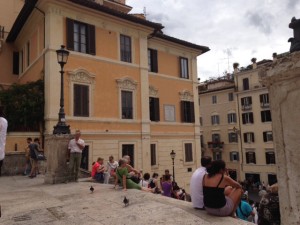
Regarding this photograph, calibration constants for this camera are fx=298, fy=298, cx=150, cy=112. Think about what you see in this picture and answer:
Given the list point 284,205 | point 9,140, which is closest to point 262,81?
point 284,205

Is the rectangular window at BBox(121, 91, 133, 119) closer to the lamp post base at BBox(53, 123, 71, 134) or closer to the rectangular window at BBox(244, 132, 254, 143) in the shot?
the lamp post base at BBox(53, 123, 71, 134)

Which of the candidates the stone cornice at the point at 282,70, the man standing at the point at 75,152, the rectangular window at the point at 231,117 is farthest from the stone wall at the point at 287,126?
the rectangular window at the point at 231,117

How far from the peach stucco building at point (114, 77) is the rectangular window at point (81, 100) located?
60 mm

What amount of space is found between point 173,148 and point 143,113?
4.27 meters

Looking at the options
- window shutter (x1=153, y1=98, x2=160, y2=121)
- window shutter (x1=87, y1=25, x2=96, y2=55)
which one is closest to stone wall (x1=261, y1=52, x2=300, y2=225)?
window shutter (x1=87, y1=25, x2=96, y2=55)

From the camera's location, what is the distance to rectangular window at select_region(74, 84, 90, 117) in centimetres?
1719

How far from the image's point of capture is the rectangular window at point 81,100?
17188 millimetres

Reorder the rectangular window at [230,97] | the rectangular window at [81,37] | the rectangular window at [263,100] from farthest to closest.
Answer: the rectangular window at [230,97]
the rectangular window at [263,100]
the rectangular window at [81,37]

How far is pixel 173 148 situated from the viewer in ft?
74.8

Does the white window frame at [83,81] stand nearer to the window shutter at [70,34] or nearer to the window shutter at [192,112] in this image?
the window shutter at [70,34]

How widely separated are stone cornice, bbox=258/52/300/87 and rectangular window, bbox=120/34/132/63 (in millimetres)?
17886

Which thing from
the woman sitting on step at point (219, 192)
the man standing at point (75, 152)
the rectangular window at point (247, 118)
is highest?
the rectangular window at point (247, 118)

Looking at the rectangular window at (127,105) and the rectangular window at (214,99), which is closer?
the rectangular window at (127,105)

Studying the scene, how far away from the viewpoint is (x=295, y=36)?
7.62ft
